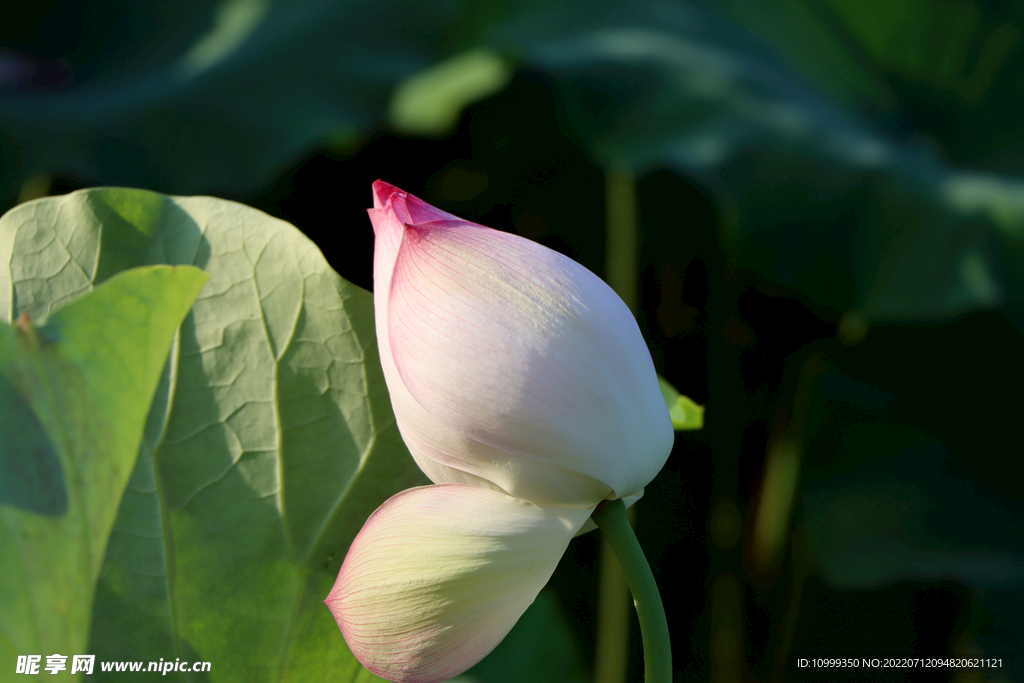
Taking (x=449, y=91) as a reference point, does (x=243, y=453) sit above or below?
below

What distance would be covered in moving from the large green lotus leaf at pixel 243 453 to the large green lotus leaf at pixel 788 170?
0.57m

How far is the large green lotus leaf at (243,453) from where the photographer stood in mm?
362

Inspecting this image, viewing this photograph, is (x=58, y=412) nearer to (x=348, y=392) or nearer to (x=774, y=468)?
(x=348, y=392)

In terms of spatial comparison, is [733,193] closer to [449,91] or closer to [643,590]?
[449,91]

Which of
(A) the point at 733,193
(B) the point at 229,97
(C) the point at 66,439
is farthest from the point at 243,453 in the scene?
(B) the point at 229,97

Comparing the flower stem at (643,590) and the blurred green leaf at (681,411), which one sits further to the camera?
the blurred green leaf at (681,411)

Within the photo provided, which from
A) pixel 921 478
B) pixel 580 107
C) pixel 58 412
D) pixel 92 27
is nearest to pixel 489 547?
pixel 58 412

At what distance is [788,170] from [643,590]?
70 centimetres

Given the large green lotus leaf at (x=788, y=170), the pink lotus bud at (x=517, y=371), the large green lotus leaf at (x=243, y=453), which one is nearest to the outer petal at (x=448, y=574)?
the pink lotus bud at (x=517, y=371)

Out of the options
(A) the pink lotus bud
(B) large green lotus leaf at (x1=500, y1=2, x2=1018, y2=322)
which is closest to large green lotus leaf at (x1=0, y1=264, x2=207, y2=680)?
(A) the pink lotus bud

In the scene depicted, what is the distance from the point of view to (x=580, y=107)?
2.97ft

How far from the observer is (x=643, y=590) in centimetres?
26

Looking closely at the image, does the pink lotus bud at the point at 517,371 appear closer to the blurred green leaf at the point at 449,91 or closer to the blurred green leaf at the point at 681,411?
the blurred green leaf at the point at 681,411

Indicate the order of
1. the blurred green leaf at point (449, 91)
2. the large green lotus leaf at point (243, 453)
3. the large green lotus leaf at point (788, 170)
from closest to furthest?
1. the large green lotus leaf at point (243, 453)
2. the large green lotus leaf at point (788, 170)
3. the blurred green leaf at point (449, 91)
